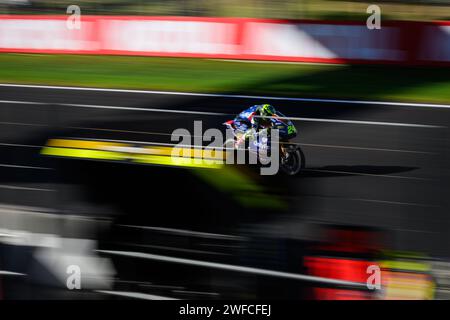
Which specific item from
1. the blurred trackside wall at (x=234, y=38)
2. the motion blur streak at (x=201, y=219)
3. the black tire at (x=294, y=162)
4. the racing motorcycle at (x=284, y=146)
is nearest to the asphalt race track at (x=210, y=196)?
the motion blur streak at (x=201, y=219)

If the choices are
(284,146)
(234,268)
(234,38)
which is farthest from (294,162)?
(234,38)

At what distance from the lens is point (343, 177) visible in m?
4.14

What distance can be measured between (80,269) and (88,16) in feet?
42.3

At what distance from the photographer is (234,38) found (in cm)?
1451

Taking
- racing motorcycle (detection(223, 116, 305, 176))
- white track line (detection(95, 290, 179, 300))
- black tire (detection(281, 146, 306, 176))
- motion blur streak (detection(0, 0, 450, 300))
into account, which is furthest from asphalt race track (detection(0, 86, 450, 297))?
black tire (detection(281, 146, 306, 176))

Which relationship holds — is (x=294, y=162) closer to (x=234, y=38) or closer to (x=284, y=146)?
(x=284, y=146)

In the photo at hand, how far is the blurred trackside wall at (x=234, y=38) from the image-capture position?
13273 mm

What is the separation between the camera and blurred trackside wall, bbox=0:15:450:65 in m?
13.3

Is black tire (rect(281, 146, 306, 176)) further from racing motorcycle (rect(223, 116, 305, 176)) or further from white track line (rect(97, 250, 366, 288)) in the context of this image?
white track line (rect(97, 250, 366, 288))

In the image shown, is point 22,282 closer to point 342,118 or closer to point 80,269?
point 80,269

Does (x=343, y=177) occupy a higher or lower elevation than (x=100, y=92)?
lower
